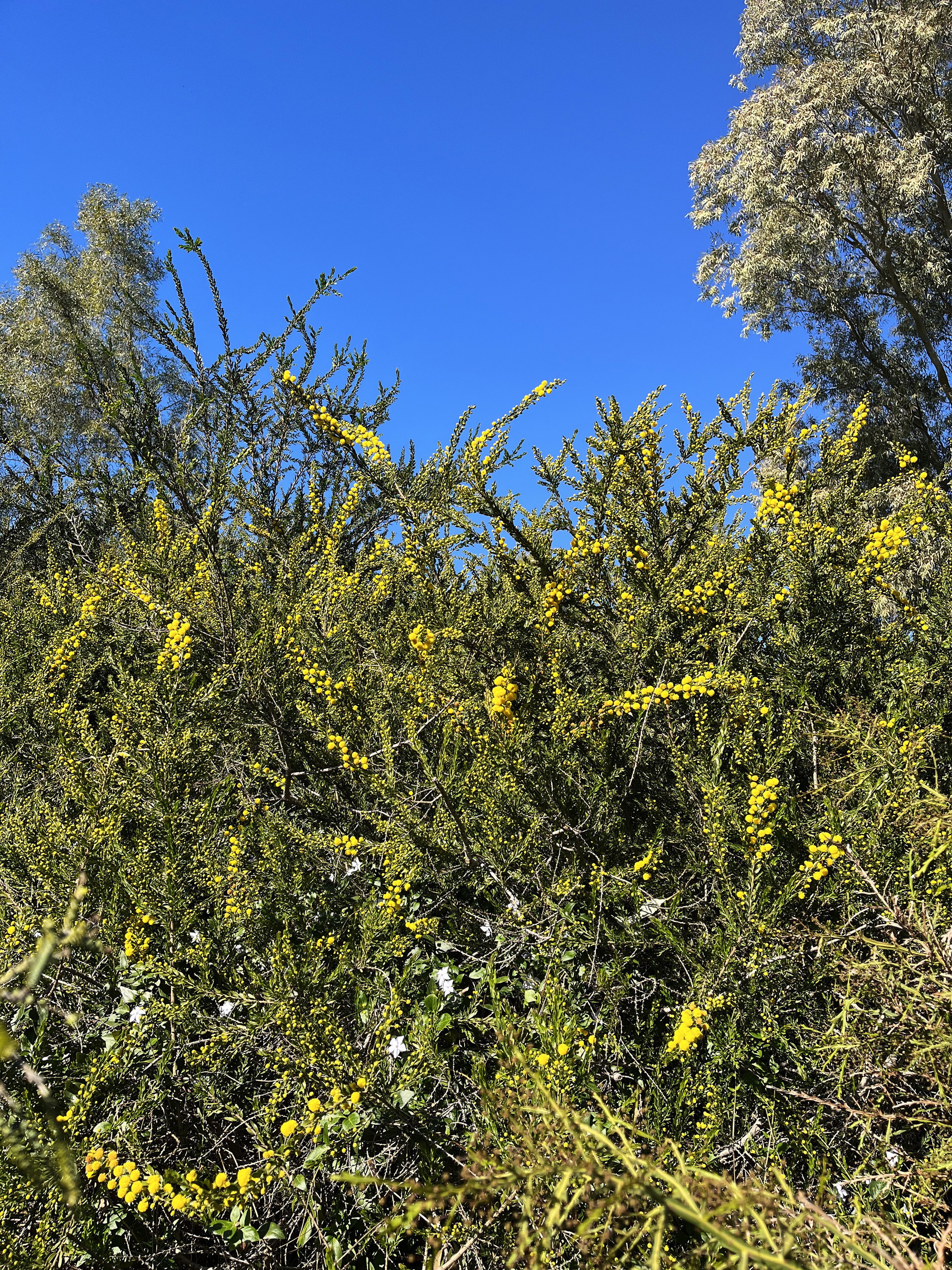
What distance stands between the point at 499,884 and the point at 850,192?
20.2m

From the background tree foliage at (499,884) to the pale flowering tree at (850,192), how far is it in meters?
15.1

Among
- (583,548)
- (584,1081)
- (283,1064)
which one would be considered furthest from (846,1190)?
(583,548)

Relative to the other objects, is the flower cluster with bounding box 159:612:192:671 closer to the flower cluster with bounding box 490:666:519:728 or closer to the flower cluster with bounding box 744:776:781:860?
the flower cluster with bounding box 490:666:519:728

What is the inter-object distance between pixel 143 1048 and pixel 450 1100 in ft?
2.31

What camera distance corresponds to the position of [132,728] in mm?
2375

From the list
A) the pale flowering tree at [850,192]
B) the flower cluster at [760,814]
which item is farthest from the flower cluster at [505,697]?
the pale flowering tree at [850,192]

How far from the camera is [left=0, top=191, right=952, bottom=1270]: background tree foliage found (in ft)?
3.92

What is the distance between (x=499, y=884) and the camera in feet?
Result: 6.01

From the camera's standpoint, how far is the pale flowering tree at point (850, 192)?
52.1 feet

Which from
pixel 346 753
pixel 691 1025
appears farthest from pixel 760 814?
pixel 346 753

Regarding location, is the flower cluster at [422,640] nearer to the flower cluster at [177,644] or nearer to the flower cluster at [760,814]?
the flower cluster at [177,644]

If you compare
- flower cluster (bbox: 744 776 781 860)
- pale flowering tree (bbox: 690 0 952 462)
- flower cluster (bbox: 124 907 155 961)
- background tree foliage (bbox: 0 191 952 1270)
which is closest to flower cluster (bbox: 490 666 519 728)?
background tree foliage (bbox: 0 191 952 1270)

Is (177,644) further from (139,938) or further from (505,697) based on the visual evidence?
(505,697)

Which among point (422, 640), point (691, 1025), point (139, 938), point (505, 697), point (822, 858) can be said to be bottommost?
point (691, 1025)
